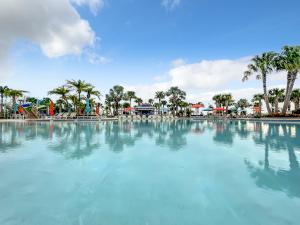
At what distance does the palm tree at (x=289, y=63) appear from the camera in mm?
32688

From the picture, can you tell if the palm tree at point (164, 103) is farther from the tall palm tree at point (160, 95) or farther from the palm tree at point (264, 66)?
the palm tree at point (264, 66)

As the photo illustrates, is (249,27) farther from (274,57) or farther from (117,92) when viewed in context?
(117,92)

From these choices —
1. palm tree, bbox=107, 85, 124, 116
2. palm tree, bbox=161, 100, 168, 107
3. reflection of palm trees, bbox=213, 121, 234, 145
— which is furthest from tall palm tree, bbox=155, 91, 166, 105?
reflection of palm trees, bbox=213, 121, 234, 145

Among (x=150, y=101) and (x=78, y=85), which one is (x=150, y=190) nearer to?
(x=78, y=85)

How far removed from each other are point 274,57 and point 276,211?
42032mm

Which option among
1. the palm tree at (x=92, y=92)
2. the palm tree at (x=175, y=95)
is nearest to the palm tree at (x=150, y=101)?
the palm tree at (x=175, y=95)

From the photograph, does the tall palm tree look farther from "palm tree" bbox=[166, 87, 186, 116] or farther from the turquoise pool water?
the turquoise pool water

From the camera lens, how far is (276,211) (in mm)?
3623

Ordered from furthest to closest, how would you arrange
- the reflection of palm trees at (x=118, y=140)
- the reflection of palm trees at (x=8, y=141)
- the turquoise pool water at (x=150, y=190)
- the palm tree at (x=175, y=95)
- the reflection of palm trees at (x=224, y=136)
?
the palm tree at (x=175, y=95) < the reflection of palm trees at (x=224, y=136) < the reflection of palm trees at (x=118, y=140) < the reflection of palm trees at (x=8, y=141) < the turquoise pool water at (x=150, y=190)

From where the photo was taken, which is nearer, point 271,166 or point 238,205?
point 238,205

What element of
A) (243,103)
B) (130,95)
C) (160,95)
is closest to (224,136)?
(130,95)

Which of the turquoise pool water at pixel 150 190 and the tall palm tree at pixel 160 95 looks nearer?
the turquoise pool water at pixel 150 190

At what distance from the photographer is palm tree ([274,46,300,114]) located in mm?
32688

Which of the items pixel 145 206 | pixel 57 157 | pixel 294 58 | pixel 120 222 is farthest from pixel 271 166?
pixel 294 58
